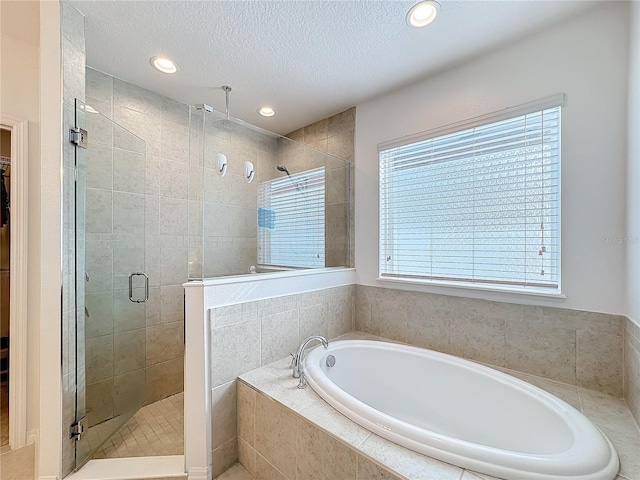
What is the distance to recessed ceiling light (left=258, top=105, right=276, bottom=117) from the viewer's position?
2.47 m

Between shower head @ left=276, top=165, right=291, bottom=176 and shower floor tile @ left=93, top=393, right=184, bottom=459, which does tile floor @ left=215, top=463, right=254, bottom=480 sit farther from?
shower head @ left=276, top=165, right=291, bottom=176

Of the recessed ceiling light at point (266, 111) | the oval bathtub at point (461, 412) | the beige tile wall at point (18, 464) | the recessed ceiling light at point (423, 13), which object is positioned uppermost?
the recessed ceiling light at point (423, 13)

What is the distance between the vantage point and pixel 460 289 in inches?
73.3

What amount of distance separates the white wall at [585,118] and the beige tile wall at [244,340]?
1.18m

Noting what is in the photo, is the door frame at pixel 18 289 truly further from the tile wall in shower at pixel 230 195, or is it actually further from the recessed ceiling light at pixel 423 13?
the recessed ceiling light at pixel 423 13

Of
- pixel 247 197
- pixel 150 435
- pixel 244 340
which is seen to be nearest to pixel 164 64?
pixel 247 197

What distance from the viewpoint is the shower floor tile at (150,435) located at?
1607mm

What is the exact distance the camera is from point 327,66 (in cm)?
188

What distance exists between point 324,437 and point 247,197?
1.66 metres

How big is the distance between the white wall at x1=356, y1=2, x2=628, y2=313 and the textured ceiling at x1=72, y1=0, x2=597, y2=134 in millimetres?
117

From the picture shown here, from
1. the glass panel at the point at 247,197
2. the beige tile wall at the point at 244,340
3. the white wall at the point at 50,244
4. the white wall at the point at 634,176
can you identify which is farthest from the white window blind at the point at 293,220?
the white wall at the point at 634,176

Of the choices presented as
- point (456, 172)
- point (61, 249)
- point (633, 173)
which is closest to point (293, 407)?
point (61, 249)

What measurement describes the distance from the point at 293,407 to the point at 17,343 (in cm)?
170

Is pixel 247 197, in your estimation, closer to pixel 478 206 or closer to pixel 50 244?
pixel 50 244
